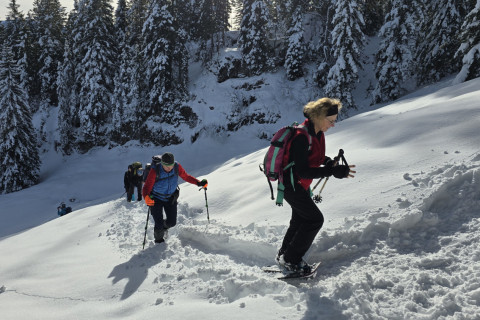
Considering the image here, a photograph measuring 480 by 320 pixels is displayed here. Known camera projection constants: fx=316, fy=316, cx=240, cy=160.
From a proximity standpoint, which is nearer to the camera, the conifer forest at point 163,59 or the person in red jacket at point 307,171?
the person in red jacket at point 307,171

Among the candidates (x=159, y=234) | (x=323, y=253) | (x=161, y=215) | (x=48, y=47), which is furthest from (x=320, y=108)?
(x=48, y=47)

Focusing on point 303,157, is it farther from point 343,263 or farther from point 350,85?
point 350,85

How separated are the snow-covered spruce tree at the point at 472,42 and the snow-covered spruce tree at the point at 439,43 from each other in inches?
163

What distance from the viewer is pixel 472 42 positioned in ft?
47.6

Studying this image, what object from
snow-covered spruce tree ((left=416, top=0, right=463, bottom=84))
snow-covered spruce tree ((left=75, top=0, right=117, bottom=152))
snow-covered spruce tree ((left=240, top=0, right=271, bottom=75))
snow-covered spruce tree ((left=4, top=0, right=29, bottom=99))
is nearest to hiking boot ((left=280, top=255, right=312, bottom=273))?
snow-covered spruce tree ((left=416, top=0, right=463, bottom=84))

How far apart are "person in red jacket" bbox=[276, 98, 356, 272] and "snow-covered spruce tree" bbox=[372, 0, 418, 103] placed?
67.8ft

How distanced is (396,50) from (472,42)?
687 centimetres

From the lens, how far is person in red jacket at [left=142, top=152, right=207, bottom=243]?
5.82 metres

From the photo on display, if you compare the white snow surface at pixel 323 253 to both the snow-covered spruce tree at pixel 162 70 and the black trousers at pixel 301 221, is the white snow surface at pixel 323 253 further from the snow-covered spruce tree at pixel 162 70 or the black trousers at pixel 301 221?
the snow-covered spruce tree at pixel 162 70

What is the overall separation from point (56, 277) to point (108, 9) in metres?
35.8

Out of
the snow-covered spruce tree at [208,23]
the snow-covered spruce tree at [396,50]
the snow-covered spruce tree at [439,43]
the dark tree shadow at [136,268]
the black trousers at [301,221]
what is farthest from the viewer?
the snow-covered spruce tree at [208,23]

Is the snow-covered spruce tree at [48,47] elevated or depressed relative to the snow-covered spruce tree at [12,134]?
elevated

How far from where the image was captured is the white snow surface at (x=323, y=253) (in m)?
3.18

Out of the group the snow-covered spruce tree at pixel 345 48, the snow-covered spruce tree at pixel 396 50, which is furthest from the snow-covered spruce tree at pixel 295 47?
the snow-covered spruce tree at pixel 396 50
